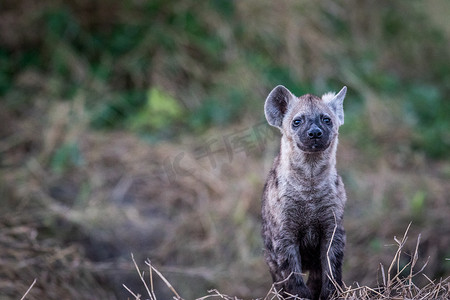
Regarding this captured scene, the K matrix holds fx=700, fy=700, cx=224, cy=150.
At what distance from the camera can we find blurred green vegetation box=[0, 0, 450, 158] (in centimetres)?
928

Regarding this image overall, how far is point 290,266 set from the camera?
3957 millimetres

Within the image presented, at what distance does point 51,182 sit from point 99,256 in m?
1.16

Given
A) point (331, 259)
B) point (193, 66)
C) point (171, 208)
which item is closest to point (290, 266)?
point (331, 259)

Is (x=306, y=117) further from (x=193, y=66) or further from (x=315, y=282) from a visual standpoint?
(x=193, y=66)

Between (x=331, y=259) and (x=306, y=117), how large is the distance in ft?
2.72

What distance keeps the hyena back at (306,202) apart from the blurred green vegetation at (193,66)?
482cm

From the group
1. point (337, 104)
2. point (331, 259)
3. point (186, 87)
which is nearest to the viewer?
point (331, 259)

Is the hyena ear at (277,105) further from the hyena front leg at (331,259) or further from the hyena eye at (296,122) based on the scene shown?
the hyena front leg at (331,259)

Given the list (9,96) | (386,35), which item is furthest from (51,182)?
(386,35)

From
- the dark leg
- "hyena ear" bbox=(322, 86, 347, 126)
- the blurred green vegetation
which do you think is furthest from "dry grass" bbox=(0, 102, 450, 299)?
"hyena ear" bbox=(322, 86, 347, 126)

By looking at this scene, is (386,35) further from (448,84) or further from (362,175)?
(362,175)

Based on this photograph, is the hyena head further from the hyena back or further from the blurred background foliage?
the blurred background foliage

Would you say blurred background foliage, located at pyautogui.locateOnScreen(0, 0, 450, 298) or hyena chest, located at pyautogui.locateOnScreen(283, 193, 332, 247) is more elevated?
blurred background foliage, located at pyautogui.locateOnScreen(0, 0, 450, 298)

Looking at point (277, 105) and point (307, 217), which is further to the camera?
point (277, 105)
